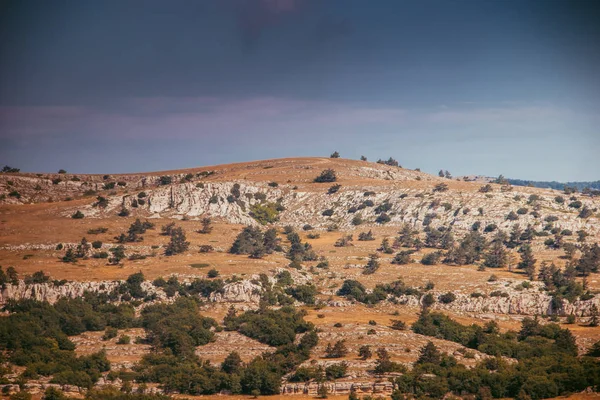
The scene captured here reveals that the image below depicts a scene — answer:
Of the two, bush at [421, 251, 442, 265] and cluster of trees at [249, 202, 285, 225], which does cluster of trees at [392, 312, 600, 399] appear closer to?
bush at [421, 251, 442, 265]

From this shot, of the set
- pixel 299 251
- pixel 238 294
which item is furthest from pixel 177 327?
pixel 299 251

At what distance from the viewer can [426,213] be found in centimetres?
16462

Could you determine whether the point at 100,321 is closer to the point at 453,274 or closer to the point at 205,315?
the point at 205,315

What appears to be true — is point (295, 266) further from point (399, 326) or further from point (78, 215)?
point (78, 215)

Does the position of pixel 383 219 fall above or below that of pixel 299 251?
above

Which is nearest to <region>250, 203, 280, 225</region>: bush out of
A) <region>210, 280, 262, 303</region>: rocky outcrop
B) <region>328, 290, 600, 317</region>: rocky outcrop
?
<region>210, 280, 262, 303</region>: rocky outcrop

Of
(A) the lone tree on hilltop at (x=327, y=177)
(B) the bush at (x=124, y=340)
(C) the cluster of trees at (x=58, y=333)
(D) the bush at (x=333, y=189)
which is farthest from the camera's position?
(A) the lone tree on hilltop at (x=327, y=177)

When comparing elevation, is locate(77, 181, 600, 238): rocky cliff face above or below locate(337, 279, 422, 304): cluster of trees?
above

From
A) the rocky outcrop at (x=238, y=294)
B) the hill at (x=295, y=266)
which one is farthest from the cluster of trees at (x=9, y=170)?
the rocky outcrop at (x=238, y=294)

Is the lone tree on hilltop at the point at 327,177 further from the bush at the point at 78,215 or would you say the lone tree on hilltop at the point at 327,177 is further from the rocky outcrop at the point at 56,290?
the rocky outcrop at the point at 56,290

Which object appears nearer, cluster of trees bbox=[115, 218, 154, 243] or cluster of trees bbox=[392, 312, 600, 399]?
cluster of trees bbox=[392, 312, 600, 399]

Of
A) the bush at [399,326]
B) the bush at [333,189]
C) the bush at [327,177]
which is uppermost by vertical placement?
the bush at [327,177]

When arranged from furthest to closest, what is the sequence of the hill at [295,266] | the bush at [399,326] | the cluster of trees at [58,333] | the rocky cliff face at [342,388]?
the bush at [399,326] < the hill at [295,266] < the cluster of trees at [58,333] < the rocky cliff face at [342,388]

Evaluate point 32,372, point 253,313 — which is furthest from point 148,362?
point 253,313
